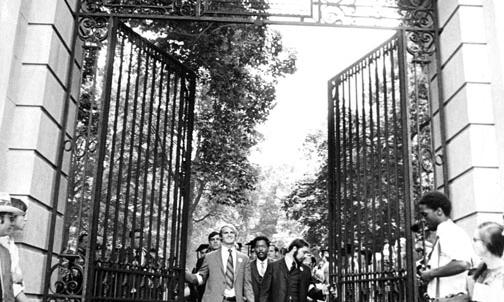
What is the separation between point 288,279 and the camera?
8406 mm

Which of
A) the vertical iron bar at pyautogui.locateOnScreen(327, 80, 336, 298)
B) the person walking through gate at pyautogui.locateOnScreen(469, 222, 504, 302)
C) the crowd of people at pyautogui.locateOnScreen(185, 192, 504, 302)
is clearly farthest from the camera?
the vertical iron bar at pyautogui.locateOnScreen(327, 80, 336, 298)

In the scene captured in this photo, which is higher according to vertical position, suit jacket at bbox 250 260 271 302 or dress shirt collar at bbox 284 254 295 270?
dress shirt collar at bbox 284 254 295 270

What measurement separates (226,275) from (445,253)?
13.4 ft

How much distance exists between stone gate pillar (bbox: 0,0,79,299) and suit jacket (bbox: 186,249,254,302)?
2.14m

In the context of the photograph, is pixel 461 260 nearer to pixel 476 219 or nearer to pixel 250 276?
pixel 476 219

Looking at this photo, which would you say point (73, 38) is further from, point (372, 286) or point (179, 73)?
point (372, 286)

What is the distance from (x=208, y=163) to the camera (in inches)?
656

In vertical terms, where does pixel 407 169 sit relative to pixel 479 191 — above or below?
above

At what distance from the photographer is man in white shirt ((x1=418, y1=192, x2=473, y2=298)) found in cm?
446

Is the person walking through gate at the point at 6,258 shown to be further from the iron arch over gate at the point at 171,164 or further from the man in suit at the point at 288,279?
the man in suit at the point at 288,279

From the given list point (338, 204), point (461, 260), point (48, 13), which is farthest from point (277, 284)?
point (48, 13)

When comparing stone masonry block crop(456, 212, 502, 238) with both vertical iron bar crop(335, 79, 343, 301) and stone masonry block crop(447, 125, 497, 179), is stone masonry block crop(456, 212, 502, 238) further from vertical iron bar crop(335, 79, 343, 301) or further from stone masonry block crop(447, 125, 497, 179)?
vertical iron bar crop(335, 79, 343, 301)

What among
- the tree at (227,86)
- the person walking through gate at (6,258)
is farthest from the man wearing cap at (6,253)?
the tree at (227,86)

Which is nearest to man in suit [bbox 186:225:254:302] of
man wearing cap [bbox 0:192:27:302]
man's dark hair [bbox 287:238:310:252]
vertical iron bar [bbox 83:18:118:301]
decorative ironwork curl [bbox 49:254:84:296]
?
man's dark hair [bbox 287:238:310:252]
